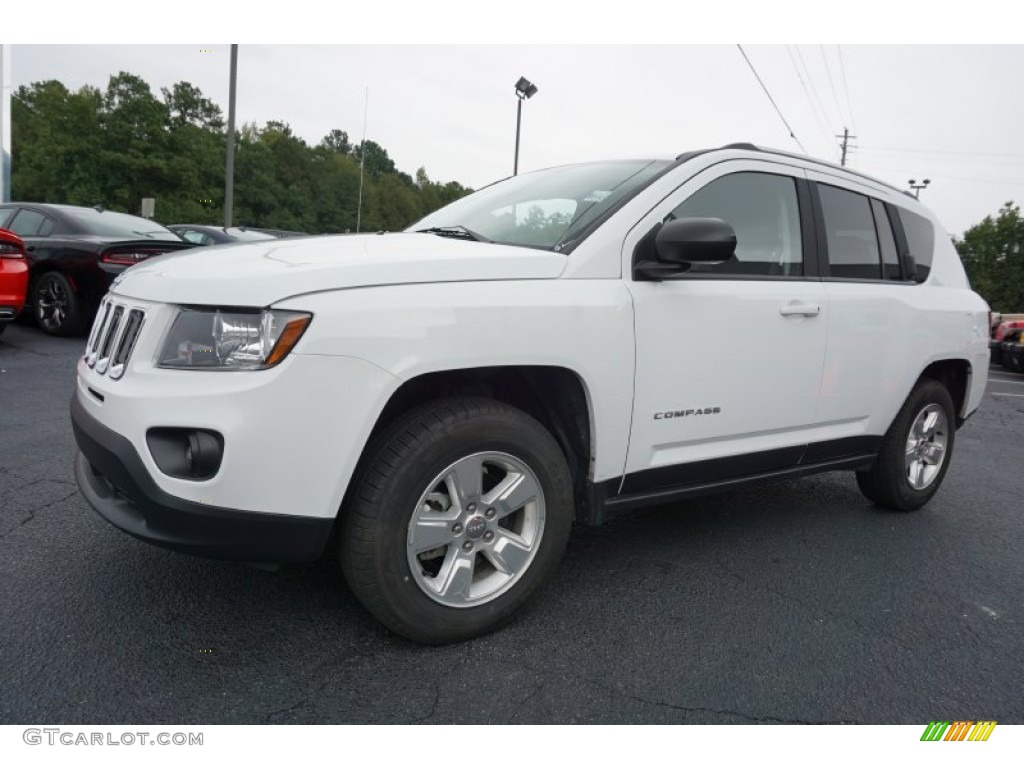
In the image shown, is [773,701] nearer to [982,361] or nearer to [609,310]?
[609,310]

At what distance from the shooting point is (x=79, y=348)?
785 centimetres

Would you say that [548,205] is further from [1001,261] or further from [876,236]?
[1001,261]

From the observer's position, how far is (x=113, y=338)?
2.40 m

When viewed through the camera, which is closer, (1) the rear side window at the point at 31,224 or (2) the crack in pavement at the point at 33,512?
(2) the crack in pavement at the point at 33,512

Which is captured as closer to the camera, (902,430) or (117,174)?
(902,430)

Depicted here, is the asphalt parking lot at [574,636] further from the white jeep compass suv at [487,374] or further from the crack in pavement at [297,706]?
the white jeep compass suv at [487,374]

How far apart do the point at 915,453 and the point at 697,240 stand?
8.04ft

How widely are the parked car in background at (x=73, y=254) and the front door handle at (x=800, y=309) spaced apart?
6.87 meters

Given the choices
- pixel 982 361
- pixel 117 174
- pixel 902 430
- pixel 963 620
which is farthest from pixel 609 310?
pixel 117 174

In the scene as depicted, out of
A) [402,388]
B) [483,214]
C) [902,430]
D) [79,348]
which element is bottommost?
[79,348]

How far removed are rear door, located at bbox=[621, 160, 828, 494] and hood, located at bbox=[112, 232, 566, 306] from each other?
54 centimetres

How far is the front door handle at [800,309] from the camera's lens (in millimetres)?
3114

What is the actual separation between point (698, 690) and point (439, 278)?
1481 mm
